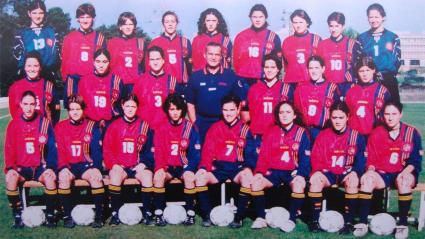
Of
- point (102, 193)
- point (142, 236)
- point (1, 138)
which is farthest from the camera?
point (1, 138)

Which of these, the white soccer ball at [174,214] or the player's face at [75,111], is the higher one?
the player's face at [75,111]

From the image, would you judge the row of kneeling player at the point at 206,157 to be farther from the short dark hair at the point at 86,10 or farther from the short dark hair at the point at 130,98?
the short dark hair at the point at 86,10

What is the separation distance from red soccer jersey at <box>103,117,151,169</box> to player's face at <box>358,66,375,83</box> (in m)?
1.93

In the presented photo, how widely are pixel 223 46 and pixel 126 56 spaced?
0.88 metres

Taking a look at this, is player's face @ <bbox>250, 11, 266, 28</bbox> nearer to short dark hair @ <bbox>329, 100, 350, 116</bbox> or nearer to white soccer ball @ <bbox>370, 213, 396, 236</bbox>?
short dark hair @ <bbox>329, 100, 350, 116</bbox>

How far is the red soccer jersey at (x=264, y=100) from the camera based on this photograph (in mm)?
3625

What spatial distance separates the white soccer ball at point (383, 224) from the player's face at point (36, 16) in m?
3.34

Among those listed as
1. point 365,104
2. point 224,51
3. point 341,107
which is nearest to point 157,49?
point 224,51

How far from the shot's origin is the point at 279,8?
3.57m

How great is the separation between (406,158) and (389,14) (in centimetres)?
125

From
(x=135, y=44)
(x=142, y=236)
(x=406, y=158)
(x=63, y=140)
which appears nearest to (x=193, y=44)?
(x=135, y=44)

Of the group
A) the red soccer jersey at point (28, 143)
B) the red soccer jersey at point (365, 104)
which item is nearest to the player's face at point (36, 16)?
the red soccer jersey at point (28, 143)

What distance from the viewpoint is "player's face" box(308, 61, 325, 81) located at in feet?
11.7

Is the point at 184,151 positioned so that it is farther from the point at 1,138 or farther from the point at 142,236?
the point at 1,138
